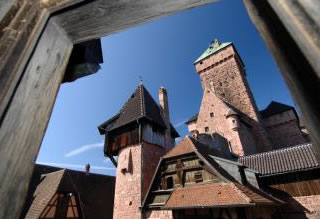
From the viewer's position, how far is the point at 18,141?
37.1 inches

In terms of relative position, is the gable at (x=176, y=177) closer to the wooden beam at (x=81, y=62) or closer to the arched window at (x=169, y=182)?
the arched window at (x=169, y=182)

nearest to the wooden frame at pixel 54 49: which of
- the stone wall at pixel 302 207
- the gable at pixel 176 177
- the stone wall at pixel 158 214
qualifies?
the gable at pixel 176 177

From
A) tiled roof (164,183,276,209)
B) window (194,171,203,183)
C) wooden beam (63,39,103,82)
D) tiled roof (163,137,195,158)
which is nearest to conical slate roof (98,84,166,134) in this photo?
tiled roof (163,137,195,158)

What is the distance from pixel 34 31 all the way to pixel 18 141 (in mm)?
629

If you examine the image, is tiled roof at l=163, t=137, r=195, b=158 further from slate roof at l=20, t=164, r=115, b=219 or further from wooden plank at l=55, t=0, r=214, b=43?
wooden plank at l=55, t=0, r=214, b=43

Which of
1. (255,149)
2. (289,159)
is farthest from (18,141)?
(255,149)

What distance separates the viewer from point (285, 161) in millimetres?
13812

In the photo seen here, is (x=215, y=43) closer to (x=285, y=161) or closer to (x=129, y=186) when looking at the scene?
(x=285, y=161)

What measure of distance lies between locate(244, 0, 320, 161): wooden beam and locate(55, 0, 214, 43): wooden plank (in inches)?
22.5

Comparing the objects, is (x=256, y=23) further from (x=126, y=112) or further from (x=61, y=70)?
(x=126, y=112)

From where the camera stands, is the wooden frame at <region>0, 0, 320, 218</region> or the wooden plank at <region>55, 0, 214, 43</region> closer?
the wooden frame at <region>0, 0, 320, 218</region>

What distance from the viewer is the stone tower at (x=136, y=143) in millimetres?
12406

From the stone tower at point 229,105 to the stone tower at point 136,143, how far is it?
5931mm

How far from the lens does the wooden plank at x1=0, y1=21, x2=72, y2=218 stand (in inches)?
34.4
